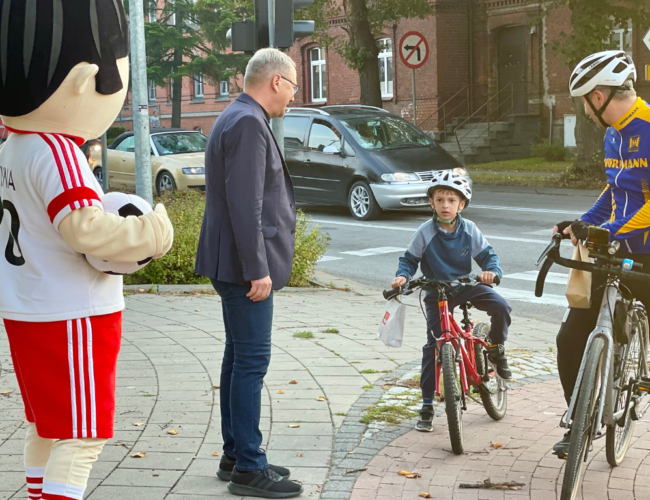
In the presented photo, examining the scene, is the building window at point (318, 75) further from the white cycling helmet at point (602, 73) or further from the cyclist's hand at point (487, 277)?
the white cycling helmet at point (602, 73)

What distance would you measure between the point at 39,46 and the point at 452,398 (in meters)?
2.70

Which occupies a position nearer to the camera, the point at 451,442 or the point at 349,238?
the point at 451,442

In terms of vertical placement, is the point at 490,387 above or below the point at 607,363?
below

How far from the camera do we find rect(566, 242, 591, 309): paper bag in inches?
166

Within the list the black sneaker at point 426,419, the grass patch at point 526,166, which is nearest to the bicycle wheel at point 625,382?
the black sneaker at point 426,419

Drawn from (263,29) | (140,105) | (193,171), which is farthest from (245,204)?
(193,171)

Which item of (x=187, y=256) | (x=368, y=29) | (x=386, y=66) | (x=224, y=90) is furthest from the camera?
(x=224, y=90)

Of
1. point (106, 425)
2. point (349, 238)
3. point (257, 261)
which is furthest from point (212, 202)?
point (349, 238)

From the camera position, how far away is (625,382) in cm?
442

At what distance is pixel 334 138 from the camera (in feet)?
56.9

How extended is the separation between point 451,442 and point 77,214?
254 centimetres

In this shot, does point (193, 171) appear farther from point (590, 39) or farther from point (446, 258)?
point (446, 258)

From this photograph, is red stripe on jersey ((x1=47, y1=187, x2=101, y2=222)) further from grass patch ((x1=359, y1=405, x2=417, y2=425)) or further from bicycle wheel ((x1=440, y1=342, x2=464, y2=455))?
grass patch ((x1=359, y1=405, x2=417, y2=425))

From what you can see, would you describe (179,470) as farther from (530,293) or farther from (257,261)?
(530,293)
